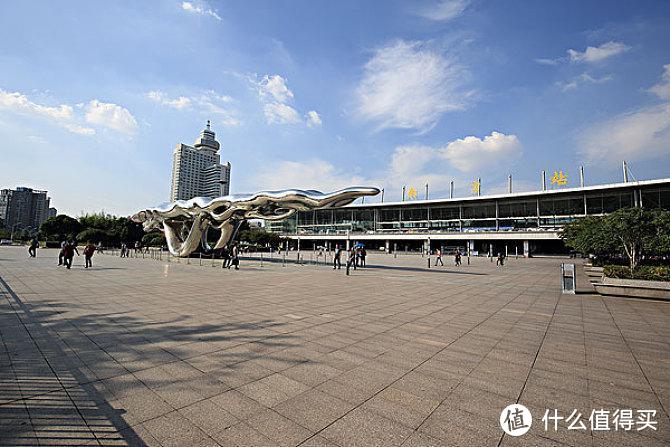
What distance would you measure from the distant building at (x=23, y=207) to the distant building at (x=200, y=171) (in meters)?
44.2

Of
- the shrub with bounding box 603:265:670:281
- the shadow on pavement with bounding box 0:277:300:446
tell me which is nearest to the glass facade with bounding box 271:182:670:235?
the shrub with bounding box 603:265:670:281

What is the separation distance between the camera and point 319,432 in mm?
2961

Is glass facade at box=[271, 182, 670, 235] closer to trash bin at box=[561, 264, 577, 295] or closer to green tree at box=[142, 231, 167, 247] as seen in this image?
green tree at box=[142, 231, 167, 247]

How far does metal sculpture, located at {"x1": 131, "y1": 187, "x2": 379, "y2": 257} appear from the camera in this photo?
770 inches

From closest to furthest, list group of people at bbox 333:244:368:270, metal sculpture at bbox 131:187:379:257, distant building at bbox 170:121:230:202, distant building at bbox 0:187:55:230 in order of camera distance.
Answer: metal sculpture at bbox 131:187:379:257 → group of people at bbox 333:244:368:270 → distant building at bbox 0:187:55:230 → distant building at bbox 170:121:230:202

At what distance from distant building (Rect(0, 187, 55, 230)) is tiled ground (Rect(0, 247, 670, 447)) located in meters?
139

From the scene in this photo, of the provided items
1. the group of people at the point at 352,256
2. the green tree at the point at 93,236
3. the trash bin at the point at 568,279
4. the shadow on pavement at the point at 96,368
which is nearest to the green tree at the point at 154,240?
the green tree at the point at 93,236

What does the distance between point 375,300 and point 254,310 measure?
366cm

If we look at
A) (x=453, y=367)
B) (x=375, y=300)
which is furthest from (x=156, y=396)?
(x=375, y=300)

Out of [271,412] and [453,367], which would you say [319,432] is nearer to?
[271,412]

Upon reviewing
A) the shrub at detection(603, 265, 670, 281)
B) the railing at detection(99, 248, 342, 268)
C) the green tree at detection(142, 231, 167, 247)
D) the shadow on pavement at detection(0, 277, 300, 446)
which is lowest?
the shadow on pavement at detection(0, 277, 300, 446)

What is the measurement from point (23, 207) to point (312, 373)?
498 ft

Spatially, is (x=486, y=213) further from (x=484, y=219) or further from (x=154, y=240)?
A: (x=154, y=240)

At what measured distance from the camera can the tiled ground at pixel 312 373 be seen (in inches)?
117
